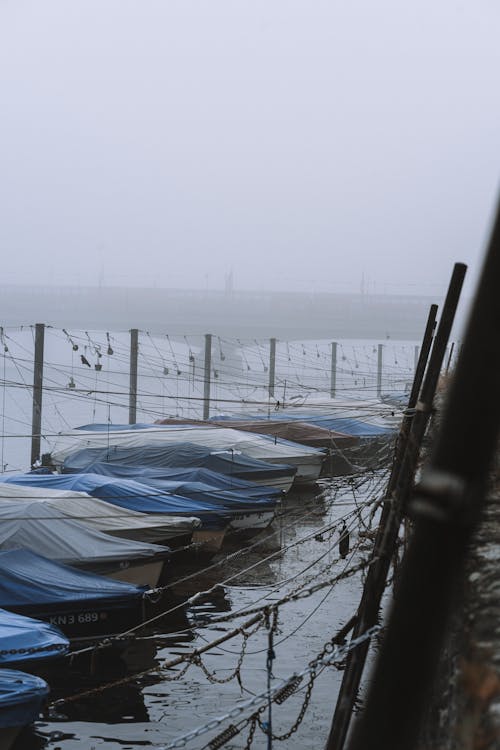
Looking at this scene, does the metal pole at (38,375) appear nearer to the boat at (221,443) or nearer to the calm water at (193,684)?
the boat at (221,443)

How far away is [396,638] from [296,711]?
1488 cm

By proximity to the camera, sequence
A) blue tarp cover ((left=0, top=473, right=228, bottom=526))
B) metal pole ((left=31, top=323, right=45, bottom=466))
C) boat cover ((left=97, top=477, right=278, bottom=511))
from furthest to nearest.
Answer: metal pole ((left=31, top=323, right=45, bottom=466)), boat cover ((left=97, top=477, right=278, bottom=511)), blue tarp cover ((left=0, top=473, right=228, bottom=526))

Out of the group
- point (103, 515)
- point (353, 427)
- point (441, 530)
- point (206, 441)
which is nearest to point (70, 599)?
point (103, 515)

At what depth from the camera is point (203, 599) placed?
23.9 m

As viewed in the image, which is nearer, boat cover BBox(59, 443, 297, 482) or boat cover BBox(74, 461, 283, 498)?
boat cover BBox(74, 461, 283, 498)

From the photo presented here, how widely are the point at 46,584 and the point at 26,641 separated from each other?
4071 mm

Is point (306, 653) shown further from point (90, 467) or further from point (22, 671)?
point (90, 467)

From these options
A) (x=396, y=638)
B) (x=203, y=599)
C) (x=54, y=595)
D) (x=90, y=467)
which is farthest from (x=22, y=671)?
(x=90, y=467)

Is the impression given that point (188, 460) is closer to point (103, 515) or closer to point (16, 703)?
point (103, 515)

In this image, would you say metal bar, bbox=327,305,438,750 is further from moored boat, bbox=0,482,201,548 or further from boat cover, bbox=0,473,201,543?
boat cover, bbox=0,473,201,543

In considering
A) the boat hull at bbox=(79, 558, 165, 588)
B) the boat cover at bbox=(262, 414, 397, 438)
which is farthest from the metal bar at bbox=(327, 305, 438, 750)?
the boat cover at bbox=(262, 414, 397, 438)

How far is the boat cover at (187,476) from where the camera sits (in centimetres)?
3209

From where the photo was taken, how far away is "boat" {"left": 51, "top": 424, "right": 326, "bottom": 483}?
3962cm

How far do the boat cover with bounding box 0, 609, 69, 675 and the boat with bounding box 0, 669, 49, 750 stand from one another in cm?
127
